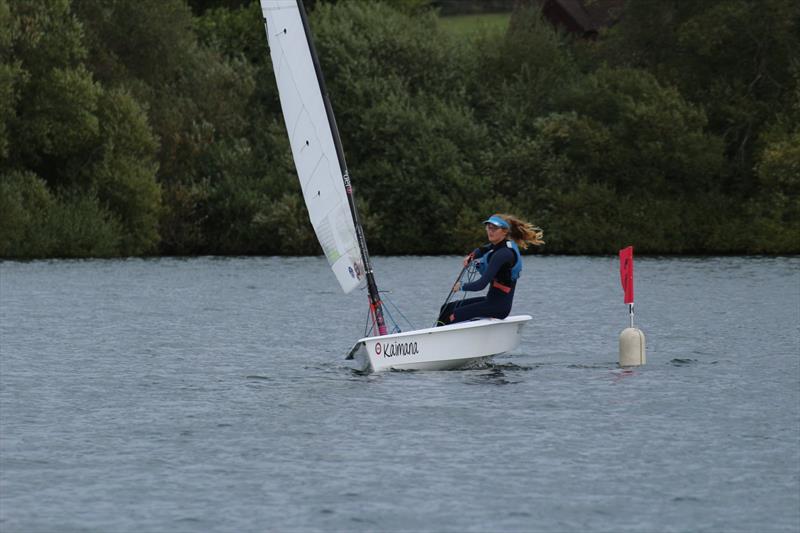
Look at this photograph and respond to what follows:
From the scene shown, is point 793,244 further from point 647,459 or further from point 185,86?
point 647,459

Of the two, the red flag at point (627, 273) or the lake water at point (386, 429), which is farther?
the red flag at point (627, 273)

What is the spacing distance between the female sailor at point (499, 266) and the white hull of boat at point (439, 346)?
213 mm

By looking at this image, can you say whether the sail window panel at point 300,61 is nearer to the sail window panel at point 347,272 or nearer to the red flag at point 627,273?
the sail window panel at point 347,272

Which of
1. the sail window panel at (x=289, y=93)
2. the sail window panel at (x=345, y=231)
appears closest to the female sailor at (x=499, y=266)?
the sail window panel at (x=345, y=231)

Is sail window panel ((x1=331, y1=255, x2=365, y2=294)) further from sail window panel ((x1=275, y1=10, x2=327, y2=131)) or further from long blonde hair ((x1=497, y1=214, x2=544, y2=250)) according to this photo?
long blonde hair ((x1=497, y1=214, x2=544, y2=250))

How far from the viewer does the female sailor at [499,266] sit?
23.6 m

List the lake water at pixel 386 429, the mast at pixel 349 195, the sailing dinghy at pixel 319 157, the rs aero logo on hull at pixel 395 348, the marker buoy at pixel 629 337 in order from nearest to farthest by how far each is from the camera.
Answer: the lake water at pixel 386 429, the rs aero logo on hull at pixel 395 348, the mast at pixel 349 195, the sailing dinghy at pixel 319 157, the marker buoy at pixel 629 337

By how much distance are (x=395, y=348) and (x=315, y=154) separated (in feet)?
11.5

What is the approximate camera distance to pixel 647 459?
1734cm

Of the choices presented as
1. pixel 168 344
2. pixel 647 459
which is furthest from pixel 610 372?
pixel 168 344

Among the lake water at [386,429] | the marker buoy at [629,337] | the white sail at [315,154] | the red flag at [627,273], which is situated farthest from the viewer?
the marker buoy at [629,337]

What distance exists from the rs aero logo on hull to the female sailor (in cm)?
104

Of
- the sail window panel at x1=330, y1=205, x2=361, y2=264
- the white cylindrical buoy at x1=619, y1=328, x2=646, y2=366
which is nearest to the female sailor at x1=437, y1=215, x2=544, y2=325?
the sail window panel at x1=330, y1=205, x2=361, y2=264

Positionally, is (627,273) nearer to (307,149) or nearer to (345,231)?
(345,231)
